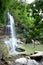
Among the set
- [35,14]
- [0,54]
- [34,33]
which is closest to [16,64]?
[0,54]

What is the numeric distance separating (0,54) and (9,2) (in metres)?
3.18

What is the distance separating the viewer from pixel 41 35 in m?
3.23

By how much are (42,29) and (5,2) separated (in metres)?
1.54

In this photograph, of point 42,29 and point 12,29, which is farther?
point 12,29

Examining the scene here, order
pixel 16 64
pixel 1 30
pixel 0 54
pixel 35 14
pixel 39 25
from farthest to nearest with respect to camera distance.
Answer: pixel 1 30
pixel 0 54
pixel 16 64
pixel 39 25
pixel 35 14

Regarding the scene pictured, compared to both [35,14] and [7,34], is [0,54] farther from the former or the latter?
[7,34]

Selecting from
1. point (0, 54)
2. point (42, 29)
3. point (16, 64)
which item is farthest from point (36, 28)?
point (0, 54)

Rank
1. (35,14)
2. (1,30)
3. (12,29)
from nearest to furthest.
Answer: (35,14) → (1,30) → (12,29)

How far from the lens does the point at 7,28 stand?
1462cm

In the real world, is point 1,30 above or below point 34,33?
below

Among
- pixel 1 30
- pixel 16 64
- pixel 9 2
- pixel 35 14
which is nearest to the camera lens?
pixel 35 14

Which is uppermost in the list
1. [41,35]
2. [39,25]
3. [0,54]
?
[39,25]

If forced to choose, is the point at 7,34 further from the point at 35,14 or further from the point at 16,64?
the point at 35,14

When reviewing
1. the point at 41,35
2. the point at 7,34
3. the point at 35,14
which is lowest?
the point at 7,34
